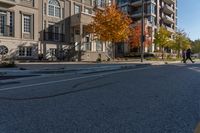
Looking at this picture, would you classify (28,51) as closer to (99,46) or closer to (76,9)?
(76,9)

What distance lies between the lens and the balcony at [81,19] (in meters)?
36.4

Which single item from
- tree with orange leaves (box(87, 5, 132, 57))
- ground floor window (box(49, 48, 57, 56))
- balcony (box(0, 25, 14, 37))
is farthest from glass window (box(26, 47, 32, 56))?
tree with orange leaves (box(87, 5, 132, 57))

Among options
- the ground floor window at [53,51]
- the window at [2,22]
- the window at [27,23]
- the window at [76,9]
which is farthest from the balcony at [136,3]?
the window at [2,22]

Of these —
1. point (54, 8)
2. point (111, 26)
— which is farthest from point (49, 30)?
point (111, 26)

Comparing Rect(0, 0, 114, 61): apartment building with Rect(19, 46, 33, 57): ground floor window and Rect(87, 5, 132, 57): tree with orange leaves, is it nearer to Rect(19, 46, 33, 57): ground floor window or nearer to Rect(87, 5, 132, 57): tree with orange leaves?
Rect(19, 46, 33, 57): ground floor window

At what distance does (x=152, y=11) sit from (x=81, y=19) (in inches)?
1472

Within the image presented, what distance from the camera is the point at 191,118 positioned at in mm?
5508

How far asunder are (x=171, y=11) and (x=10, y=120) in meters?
78.6

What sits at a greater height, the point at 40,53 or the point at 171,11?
the point at 171,11

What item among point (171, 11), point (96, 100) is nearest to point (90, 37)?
point (96, 100)

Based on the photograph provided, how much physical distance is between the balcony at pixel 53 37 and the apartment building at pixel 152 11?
2971 cm

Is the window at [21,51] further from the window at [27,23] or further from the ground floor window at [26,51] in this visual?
the window at [27,23]

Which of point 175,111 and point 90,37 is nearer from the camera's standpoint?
point 175,111

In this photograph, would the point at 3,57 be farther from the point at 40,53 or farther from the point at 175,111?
the point at 175,111
